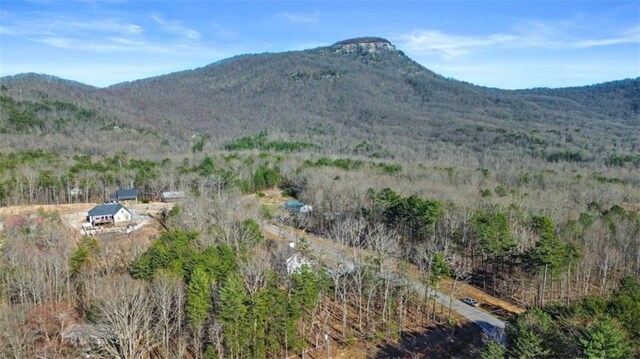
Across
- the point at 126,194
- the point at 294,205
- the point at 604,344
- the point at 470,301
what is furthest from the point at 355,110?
the point at 604,344

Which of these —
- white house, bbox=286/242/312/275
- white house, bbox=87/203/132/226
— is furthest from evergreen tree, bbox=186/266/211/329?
white house, bbox=87/203/132/226

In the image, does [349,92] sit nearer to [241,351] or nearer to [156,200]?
[156,200]

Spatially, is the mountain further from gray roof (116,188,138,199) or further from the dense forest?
gray roof (116,188,138,199)

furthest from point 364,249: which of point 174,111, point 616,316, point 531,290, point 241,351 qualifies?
point 174,111

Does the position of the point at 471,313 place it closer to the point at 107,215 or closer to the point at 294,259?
the point at 294,259

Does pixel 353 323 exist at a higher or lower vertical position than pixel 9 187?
lower

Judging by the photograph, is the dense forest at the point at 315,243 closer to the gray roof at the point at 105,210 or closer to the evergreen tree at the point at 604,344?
the evergreen tree at the point at 604,344

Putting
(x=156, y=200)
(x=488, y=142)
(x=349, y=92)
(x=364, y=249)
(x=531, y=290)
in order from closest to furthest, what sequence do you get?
(x=531, y=290)
(x=364, y=249)
(x=156, y=200)
(x=488, y=142)
(x=349, y=92)

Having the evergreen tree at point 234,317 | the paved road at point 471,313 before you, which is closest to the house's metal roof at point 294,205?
the paved road at point 471,313
